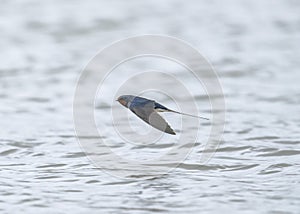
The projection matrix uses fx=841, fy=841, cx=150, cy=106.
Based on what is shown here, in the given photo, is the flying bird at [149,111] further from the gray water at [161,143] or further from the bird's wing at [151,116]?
the gray water at [161,143]

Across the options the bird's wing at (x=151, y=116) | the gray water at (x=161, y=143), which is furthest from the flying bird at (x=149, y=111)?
the gray water at (x=161, y=143)

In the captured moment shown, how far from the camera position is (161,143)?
6.38 meters

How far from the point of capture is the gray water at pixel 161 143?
16.8 feet

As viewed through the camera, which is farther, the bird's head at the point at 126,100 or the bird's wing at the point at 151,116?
the bird's head at the point at 126,100

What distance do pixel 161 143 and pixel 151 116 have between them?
155 cm

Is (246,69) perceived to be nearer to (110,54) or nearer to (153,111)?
(110,54)

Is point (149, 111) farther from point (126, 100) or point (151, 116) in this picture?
point (126, 100)

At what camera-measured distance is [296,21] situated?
10.3m

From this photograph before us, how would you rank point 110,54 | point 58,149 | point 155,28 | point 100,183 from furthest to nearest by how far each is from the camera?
point 155,28 → point 110,54 → point 58,149 → point 100,183

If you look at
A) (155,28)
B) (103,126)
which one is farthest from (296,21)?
(103,126)

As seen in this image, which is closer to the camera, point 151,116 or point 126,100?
Result: point 151,116

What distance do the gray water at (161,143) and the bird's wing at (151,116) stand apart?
0.50 meters

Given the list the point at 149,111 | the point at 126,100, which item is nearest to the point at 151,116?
the point at 149,111

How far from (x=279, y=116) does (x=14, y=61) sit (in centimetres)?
325
